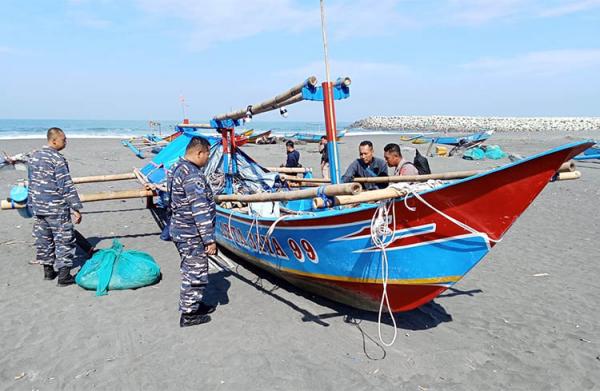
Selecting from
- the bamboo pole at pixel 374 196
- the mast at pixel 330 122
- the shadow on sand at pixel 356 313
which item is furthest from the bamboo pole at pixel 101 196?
the bamboo pole at pixel 374 196

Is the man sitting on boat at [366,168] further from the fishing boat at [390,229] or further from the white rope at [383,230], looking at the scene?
the white rope at [383,230]

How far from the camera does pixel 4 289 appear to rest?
517cm

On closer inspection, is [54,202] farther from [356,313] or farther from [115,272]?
[356,313]

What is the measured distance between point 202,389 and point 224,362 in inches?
14.8

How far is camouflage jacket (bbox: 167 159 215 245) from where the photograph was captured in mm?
3918

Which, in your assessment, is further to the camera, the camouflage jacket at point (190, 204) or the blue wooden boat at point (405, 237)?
the camouflage jacket at point (190, 204)

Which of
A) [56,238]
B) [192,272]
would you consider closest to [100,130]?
[56,238]

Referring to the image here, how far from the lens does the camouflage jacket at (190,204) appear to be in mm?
3918

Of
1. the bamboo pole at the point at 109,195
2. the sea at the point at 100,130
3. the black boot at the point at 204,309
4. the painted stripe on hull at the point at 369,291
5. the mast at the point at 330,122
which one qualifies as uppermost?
the sea at the point at 100,130

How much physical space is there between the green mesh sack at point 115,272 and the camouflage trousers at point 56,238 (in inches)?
11.1

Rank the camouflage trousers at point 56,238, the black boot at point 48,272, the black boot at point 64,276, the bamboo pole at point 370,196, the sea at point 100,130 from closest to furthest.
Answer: the bamboo pole at point 370,196 → the camouflage trousers at point 56,238 → the black boot at point 64,276 → the black boot at point 48,272 → the sea at point 100,130

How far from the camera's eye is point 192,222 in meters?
4.04

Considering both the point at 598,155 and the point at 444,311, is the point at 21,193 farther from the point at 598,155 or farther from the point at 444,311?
the point at 598,155

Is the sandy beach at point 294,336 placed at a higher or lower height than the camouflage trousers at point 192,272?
lower
